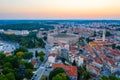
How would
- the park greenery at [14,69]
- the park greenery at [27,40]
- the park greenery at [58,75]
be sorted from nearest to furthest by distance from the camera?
the park greenery at [58,75] < the park greenery at [14,69] < the park greenery at [27,40]

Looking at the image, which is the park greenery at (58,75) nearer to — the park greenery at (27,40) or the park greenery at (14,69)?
the park greenery at (14,69)

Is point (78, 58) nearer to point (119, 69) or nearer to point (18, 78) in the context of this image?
point (119, 69)

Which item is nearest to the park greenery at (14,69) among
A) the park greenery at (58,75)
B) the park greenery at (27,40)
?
the park greenery at (58,75)

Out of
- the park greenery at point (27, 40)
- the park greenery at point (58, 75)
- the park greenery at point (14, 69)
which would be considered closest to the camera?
the park greenery at point (58, 75)

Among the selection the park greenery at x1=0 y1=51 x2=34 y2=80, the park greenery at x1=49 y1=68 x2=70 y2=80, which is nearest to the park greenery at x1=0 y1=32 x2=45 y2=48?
the park greenery at x1=0 y1=51 x2=34 y2=80

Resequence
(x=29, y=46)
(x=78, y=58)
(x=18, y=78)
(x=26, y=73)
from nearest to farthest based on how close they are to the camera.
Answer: (x=18, y=78)
(x=26, y=73)
(x=78, y=58)
(x=29, y=46)

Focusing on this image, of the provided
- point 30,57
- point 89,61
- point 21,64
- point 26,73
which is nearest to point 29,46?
point 30,57

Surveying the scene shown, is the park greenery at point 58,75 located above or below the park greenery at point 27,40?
above

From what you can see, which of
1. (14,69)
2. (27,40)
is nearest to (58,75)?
(14,69)

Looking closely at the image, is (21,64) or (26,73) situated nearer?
(26,73)

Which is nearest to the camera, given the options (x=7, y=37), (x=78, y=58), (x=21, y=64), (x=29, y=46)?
(x=21, y=64)

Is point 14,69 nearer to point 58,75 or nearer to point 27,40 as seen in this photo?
point 58,75
